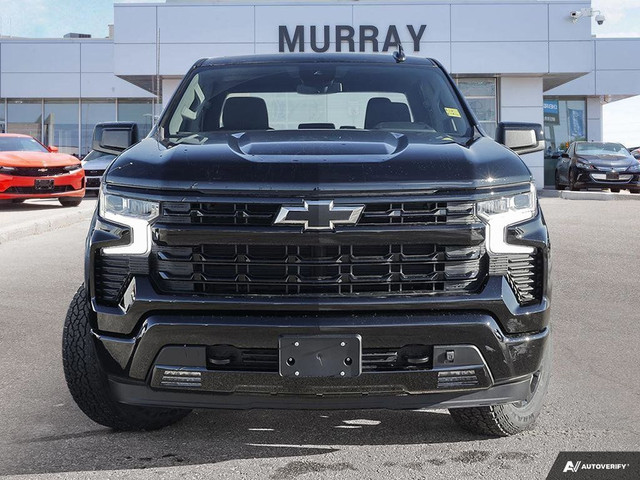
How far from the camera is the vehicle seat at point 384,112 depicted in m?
4.67

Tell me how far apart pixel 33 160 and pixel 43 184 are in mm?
510

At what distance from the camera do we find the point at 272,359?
3195 mm

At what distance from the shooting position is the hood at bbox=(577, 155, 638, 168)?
922 inches

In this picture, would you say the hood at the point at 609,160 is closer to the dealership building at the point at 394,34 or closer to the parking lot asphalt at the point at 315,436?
the dealership building at the point at 394,34

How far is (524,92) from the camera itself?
28656 millimetres

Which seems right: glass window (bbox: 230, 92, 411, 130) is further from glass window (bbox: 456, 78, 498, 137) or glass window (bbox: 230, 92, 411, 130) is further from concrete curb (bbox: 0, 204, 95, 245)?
glass window (bbox: 456, 78, 498, 137)

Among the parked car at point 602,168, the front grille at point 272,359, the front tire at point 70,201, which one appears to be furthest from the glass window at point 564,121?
the front grille at point 272,359

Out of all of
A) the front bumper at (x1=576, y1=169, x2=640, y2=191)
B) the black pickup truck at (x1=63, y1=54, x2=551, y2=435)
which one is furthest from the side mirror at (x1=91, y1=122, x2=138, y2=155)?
the front bumper at (x1=576, y1=169, x2=640, y2=191)

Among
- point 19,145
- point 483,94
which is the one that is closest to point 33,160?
point 19,145

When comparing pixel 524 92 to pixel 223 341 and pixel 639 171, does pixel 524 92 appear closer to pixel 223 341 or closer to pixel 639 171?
pixel 639 171

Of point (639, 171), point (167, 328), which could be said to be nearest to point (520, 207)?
point (167, 328)

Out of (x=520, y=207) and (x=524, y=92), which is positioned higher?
(x=524, y=92)

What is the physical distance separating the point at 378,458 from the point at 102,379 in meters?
1.16

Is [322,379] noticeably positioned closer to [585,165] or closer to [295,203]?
[295,203]
